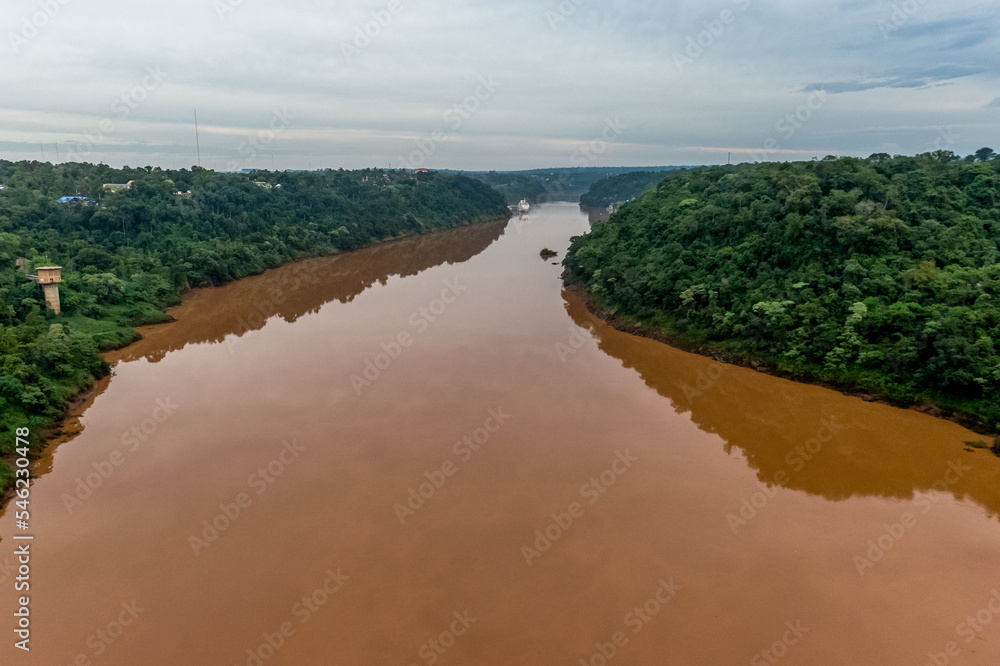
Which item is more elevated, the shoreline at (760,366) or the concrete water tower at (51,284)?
the concrete water tower at (51,284)

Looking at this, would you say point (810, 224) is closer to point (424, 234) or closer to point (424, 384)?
point (424, 384)

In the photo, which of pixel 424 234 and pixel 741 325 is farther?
pixel 424 234

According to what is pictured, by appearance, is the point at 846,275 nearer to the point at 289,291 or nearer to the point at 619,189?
the point at 289,291

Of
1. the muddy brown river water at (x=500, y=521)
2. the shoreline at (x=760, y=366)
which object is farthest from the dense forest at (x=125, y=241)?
the shoreline at (x=760, y=366)

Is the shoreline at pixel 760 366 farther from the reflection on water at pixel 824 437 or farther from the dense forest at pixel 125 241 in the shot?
the dense forest at pixel 125 241

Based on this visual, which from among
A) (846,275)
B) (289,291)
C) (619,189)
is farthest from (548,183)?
(846,275)

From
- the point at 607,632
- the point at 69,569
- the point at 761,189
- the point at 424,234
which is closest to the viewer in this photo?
the point at 607,632

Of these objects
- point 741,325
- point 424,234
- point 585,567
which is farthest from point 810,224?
point 424,234

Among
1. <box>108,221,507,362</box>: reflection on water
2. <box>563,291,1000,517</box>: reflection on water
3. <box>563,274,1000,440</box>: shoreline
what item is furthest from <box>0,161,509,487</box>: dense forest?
<box>563,274,1000,440</box>: shoreline
